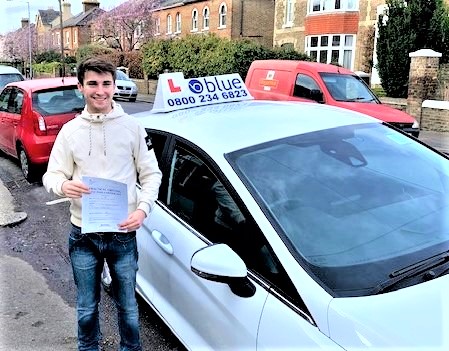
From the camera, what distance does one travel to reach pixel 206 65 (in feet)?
86.8

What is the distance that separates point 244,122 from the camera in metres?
2.93

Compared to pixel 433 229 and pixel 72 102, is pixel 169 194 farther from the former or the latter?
pixel 72 102

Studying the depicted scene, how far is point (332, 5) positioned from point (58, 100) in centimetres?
2350

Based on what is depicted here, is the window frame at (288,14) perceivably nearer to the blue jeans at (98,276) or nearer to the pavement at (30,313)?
the pavement at (30,313)

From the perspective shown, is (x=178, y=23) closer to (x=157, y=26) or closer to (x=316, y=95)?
(x=157, y=26)

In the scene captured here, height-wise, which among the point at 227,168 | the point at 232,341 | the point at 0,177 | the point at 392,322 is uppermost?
the point at 227,168

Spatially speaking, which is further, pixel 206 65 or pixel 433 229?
pixel 206 65

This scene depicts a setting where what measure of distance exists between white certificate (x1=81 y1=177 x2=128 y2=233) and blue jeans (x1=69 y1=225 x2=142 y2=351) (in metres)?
0.13

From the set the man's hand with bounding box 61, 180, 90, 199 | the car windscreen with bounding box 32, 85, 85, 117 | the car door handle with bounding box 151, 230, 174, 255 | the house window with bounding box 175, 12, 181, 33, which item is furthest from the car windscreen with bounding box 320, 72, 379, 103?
the house window with bounding box 175, 12, 181, 33

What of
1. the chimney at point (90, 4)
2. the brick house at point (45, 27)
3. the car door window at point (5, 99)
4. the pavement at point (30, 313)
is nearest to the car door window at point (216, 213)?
the pavement at point (30, 313)

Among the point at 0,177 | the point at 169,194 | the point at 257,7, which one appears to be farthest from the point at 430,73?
the point at 257,7

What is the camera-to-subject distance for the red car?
24.6ft

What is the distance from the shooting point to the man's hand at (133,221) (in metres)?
2.37

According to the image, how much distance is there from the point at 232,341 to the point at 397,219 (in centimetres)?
95
